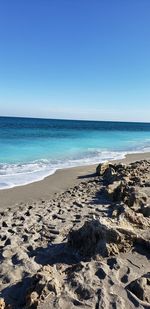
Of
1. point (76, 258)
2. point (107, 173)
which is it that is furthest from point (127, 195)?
point (107, 173)

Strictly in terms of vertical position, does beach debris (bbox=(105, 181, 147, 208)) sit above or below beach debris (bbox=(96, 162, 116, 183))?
above

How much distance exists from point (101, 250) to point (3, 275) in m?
1.31

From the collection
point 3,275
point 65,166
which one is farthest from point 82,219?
point 65,166

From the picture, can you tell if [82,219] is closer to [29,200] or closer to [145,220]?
[145,220]

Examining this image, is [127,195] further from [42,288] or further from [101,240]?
[42,288]

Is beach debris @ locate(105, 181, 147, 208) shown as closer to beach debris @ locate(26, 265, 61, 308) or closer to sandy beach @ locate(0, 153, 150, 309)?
sandy beach @ locate(0, 153, 150, 309)

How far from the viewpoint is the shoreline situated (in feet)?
31.6

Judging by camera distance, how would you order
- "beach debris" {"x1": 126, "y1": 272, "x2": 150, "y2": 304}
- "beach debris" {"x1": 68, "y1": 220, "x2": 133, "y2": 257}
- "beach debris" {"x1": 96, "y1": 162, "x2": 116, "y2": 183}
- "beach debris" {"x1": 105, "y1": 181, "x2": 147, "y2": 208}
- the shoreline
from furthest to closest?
"beach debris" {"x1": 96, "y1": 162, "x2": 116, "y2": 183}
the shoreline
"beach debris" {"x1": 105, "y1": 181, "x2": 147, "y2": 208}
"beach debris" {"x1": 68, "y1": 220, "x2": 133, "y2": 257}
"beach debris" {"x1": 126, "y1": 272, "x2": 150, "y2": 304}

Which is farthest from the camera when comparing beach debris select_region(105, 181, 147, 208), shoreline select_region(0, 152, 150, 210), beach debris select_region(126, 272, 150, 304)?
shoreline select_region(0, 152, 150, 210)

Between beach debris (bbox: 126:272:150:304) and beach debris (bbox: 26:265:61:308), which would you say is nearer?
beach debris (bbox: 26:265:61:308)

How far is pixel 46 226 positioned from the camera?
6.34 m

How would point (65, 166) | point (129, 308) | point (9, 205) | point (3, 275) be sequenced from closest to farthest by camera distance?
point (129, 308) < point (3, 275) < point (9, 205) < point (65, 166)

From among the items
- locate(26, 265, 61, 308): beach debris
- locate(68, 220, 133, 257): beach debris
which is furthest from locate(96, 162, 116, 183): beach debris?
locate(26, 265, 61, 308): beach debris

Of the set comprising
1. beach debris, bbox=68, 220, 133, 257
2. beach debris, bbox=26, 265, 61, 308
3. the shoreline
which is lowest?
the shoreline
